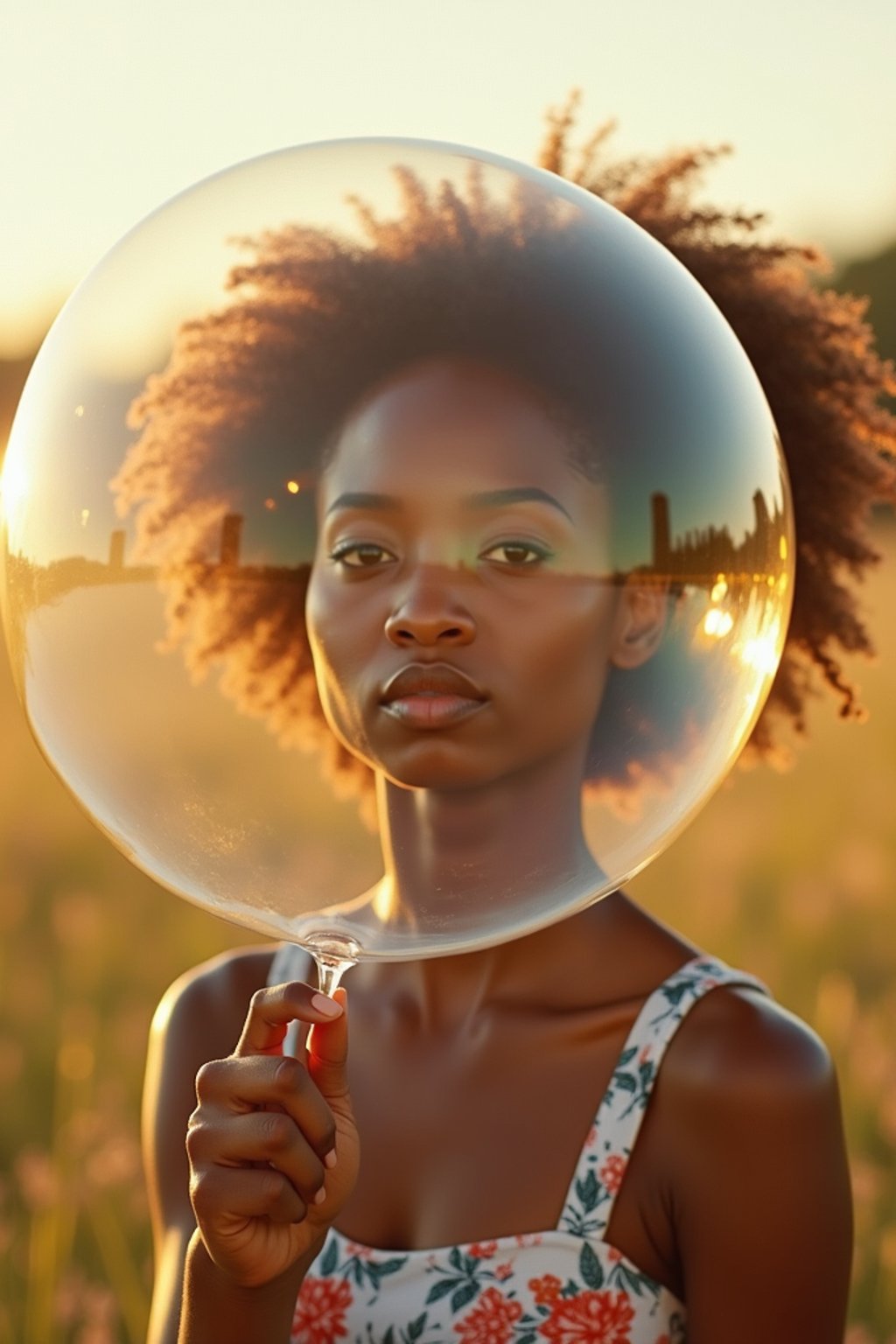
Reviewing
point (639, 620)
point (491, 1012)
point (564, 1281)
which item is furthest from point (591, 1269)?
point (639, 620)

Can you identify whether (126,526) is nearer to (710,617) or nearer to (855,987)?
(710,617)

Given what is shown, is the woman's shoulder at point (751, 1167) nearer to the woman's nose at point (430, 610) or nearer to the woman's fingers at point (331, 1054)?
the woman's fingers at point (331, 1054)

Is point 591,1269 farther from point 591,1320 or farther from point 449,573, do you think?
point 449,573

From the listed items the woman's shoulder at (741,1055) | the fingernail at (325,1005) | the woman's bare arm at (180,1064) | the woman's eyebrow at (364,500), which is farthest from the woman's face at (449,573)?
the woman's bare arm at (180,1064)

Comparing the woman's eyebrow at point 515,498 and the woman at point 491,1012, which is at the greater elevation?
the woman's eyebrow at point 515,498

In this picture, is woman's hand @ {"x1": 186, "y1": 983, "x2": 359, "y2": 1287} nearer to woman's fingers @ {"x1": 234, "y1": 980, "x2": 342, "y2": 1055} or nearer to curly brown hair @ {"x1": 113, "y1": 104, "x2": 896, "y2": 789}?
woman's fingers @ {"x1": 234, "y1": 980, "x2": 342, "y2": 1055}

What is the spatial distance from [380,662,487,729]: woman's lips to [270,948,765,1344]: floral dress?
53 cm

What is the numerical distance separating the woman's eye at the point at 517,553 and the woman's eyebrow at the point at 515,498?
2 cm

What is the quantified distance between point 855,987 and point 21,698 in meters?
3.94

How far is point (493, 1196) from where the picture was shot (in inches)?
61.1

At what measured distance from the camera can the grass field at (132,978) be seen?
118 inches

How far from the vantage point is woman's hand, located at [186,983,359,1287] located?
45.2 inches

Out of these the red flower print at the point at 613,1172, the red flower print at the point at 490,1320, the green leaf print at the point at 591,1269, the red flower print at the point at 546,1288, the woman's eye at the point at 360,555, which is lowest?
the red flower print at the point at 490,1320

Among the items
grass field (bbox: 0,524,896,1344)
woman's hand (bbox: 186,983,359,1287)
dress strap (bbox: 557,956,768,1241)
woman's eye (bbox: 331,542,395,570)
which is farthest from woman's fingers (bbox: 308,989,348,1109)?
grass field (bbox: 0,524,896,1344)
